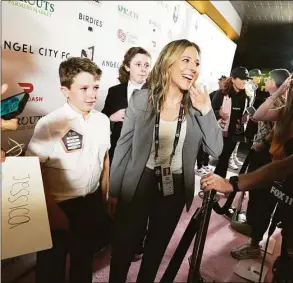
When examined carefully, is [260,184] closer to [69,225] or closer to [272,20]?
[272,20]

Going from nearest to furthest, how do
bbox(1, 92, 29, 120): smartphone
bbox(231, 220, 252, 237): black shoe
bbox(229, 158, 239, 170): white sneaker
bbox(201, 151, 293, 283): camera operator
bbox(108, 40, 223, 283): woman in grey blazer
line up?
bbox(1, 92, 29, 120): smartphone
bbox(201, 151, 293, 283): camera operator
bbox(108, 40, 223, 283): woman in grey blazer
bbox(229, 158, 239, 170): white sneaker
bbox(231, 220, 252, 237): black shoe

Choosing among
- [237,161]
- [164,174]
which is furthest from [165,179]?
[237,161]

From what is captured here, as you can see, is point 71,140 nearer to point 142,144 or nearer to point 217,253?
point 142,144

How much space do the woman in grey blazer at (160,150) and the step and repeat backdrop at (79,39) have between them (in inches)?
4.3

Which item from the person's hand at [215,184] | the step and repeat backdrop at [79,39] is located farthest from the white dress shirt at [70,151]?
the person's hand at [215,184]

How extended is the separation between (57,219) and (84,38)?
2.30 ft

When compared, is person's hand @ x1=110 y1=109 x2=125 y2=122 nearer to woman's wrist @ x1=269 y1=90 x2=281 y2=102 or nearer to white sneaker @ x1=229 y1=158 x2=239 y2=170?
white sneaker @ x1=229 y1=158 x2=239 y2=170

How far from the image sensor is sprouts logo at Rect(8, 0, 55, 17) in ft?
2.91

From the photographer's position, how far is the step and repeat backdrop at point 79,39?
90 cm

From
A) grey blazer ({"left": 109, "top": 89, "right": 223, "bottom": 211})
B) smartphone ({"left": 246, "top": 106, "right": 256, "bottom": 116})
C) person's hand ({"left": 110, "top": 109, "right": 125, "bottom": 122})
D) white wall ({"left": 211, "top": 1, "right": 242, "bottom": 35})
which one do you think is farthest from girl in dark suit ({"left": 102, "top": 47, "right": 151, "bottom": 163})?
smartphone ({"left": 246, "top": 106, "right": 256, "bottom": 116})

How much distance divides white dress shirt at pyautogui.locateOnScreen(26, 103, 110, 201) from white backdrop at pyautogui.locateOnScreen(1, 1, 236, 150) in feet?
0.41

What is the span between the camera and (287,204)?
0.74 metres

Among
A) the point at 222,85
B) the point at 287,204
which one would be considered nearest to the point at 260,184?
the point at 287,204

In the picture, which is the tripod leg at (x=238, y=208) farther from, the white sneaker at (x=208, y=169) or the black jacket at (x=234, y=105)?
the black jacket at (x=234, y=105)
